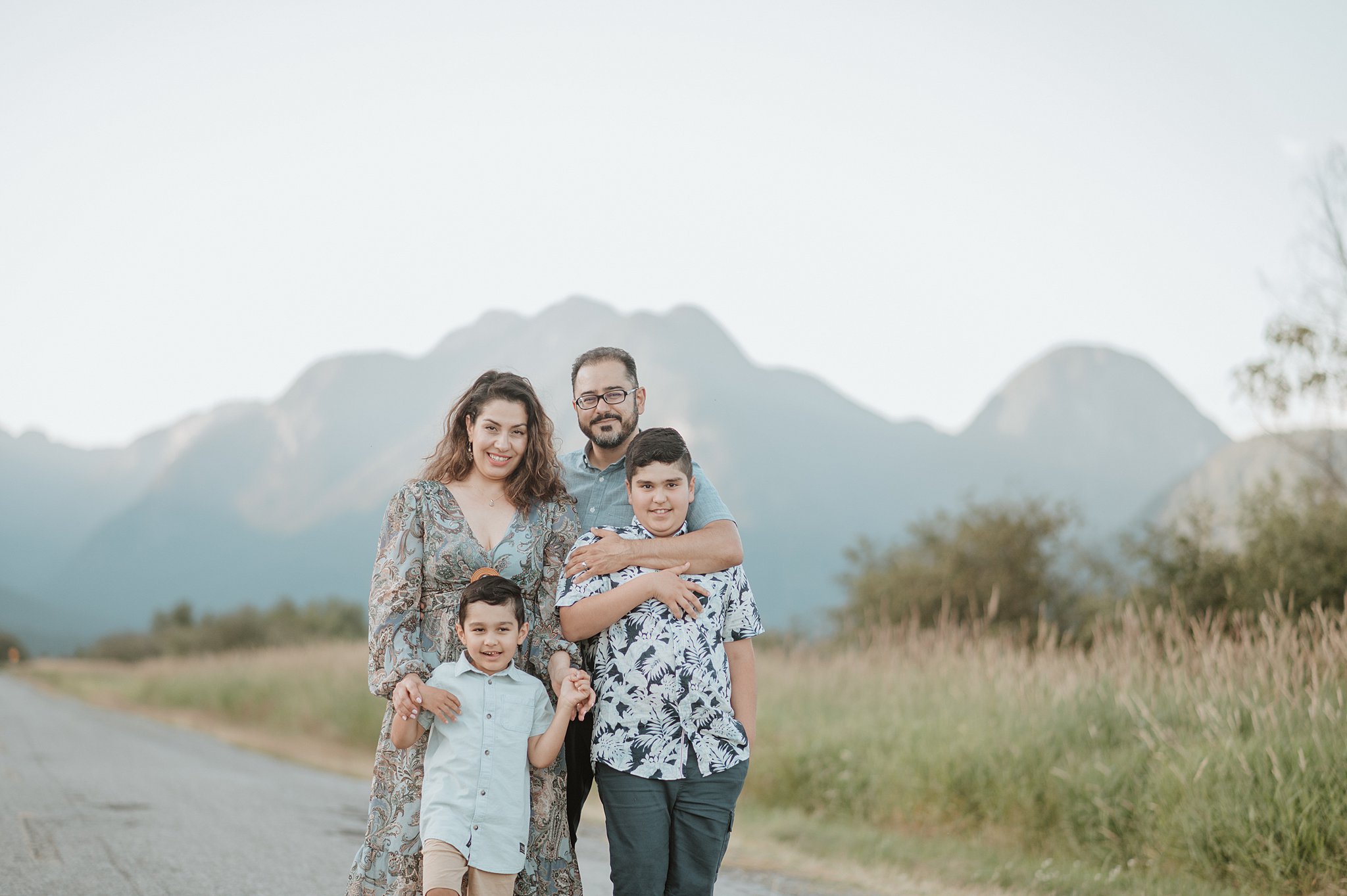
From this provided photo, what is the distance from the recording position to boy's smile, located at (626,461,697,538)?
10.9ft

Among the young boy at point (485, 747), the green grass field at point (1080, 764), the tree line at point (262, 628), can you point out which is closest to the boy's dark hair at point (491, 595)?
the young boy at point (485, 747)

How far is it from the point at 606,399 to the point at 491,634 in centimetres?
109

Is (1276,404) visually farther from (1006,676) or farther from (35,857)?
(35,857)

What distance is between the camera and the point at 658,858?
3139mm

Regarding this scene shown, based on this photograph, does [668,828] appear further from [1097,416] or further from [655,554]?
[1097,416]

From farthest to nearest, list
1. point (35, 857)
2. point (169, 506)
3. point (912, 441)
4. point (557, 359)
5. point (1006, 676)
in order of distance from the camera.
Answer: point (557, 359) < point (169, 506) < point (912, 441) < point (1006, 676) < point (35, 857)

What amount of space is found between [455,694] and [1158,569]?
41.4ft

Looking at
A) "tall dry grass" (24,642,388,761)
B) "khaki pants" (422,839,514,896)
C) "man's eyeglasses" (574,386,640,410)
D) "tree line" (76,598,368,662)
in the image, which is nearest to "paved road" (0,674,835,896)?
"tall dry grass" (24,642,388,761)

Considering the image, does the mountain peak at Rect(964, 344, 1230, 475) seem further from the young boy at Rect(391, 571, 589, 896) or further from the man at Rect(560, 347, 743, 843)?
the young boy at Rect(391, 571, 589, 896)

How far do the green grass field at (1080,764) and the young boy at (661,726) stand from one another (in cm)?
381

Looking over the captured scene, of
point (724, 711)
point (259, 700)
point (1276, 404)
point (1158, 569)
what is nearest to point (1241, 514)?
point (1158, 569)

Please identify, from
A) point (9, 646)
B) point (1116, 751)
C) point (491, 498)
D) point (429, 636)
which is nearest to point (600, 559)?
point (491, 498)

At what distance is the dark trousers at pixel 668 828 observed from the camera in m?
3.13

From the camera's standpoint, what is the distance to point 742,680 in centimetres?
337
